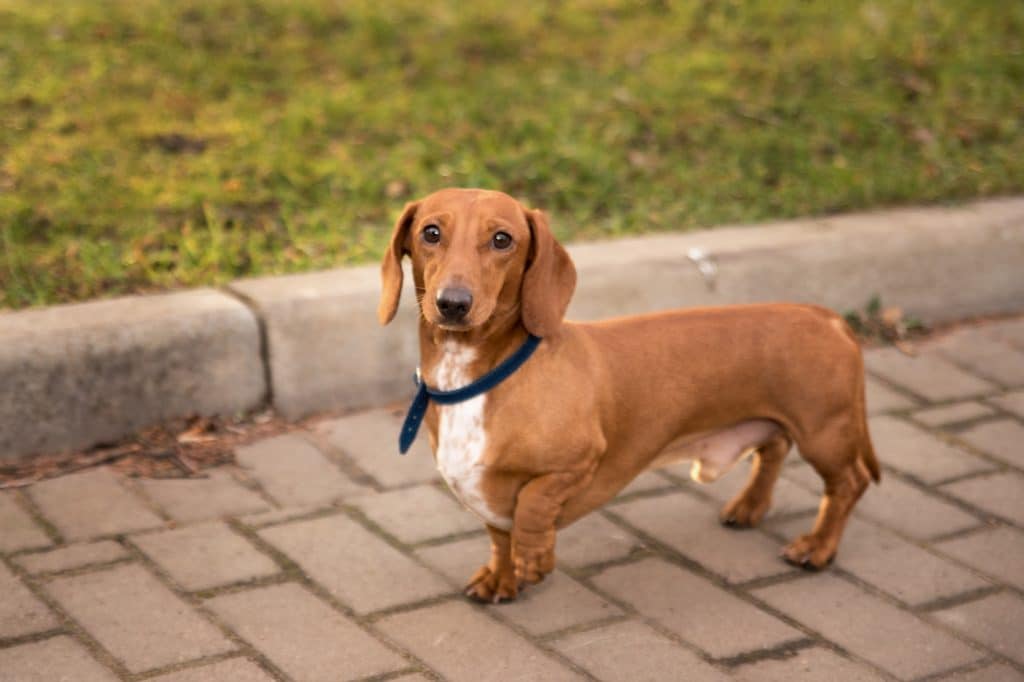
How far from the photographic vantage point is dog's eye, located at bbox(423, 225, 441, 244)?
3088mm

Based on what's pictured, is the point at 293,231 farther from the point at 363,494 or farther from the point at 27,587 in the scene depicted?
the point at 27,587

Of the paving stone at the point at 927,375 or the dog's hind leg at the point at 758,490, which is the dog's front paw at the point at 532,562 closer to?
the dog's hind leg at the point at 758,490

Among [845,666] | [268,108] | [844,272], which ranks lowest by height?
[845,666]

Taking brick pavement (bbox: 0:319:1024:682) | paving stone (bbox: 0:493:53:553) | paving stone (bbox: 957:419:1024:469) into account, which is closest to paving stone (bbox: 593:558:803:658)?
brick pavement (bbox: 0:319:1024:682)

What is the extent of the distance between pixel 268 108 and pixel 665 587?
3.52 meters

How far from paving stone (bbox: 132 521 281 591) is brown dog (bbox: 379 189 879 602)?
60 cm

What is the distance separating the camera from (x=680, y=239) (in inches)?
205

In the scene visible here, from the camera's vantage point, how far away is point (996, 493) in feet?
13.6

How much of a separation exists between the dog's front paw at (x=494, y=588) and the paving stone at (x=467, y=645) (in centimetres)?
4

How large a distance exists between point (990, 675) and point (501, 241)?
5.12ft

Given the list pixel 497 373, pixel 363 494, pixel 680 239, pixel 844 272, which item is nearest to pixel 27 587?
pixel 363 494

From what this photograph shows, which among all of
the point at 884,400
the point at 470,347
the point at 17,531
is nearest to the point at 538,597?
the point at 470,347

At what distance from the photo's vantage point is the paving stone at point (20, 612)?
10.4 ft

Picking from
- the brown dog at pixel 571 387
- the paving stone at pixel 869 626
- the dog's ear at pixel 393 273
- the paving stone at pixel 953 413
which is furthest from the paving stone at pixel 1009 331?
the dog's ear at pixel 393 273
